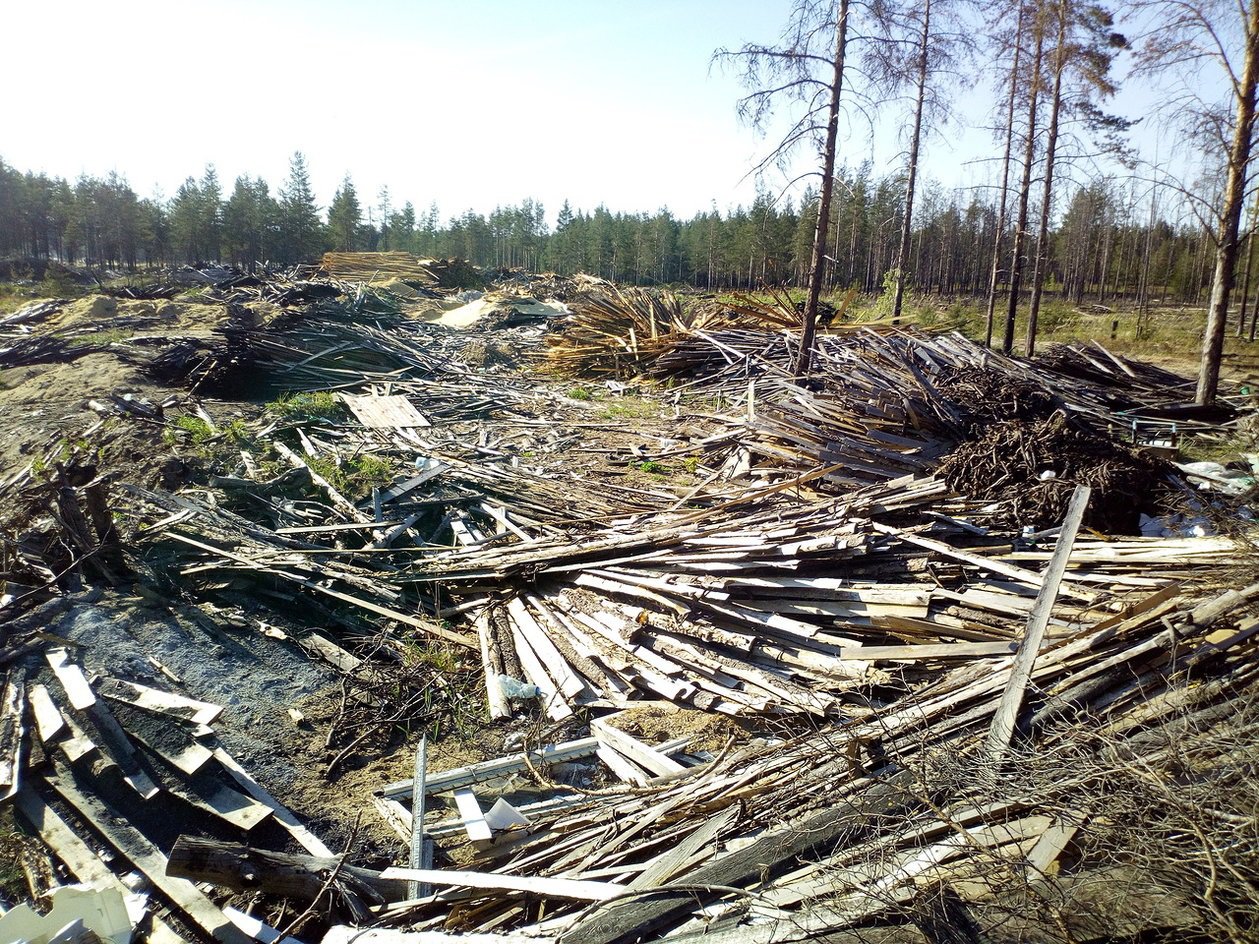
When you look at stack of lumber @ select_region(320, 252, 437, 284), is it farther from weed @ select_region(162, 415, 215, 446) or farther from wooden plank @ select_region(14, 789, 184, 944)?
wooden plank @ select_region(14, 789, 184, 944)

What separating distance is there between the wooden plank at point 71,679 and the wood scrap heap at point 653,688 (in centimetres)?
3

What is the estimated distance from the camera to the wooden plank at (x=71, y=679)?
420 centimetres

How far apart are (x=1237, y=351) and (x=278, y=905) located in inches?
1083

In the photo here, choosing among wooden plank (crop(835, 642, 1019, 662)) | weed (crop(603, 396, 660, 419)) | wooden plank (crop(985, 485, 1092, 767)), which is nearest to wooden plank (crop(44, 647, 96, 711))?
wooden plank (crop(835, 642, 1019, 662))

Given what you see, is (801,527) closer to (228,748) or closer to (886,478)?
(886,478)

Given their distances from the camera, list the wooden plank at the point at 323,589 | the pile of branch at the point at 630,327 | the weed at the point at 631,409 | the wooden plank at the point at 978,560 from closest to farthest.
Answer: the wooden plank at the point at 978,560 → the wooden plank at the point at 323,589 → the weed at the point at 631,409 → the pile of branch at the point at 630,327

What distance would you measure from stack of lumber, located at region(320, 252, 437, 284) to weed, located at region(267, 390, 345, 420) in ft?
64.1

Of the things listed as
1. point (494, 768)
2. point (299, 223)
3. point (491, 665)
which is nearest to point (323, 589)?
point (491, 665)

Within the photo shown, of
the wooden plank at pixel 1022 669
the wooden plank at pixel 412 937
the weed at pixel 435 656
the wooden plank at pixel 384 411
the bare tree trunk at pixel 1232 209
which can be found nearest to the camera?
the wooden plank at pixel 412 937

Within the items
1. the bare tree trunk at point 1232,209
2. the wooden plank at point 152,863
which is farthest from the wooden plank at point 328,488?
the bare tree trunk at point 1232,209

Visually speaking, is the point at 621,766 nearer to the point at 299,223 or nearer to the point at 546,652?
the point at 546,652

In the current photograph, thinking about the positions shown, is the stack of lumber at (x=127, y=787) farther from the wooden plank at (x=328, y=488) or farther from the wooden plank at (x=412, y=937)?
the wooden plank at (x=328, y=488)

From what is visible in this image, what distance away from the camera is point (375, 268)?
109 feet

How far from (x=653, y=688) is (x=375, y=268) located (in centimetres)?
3231
